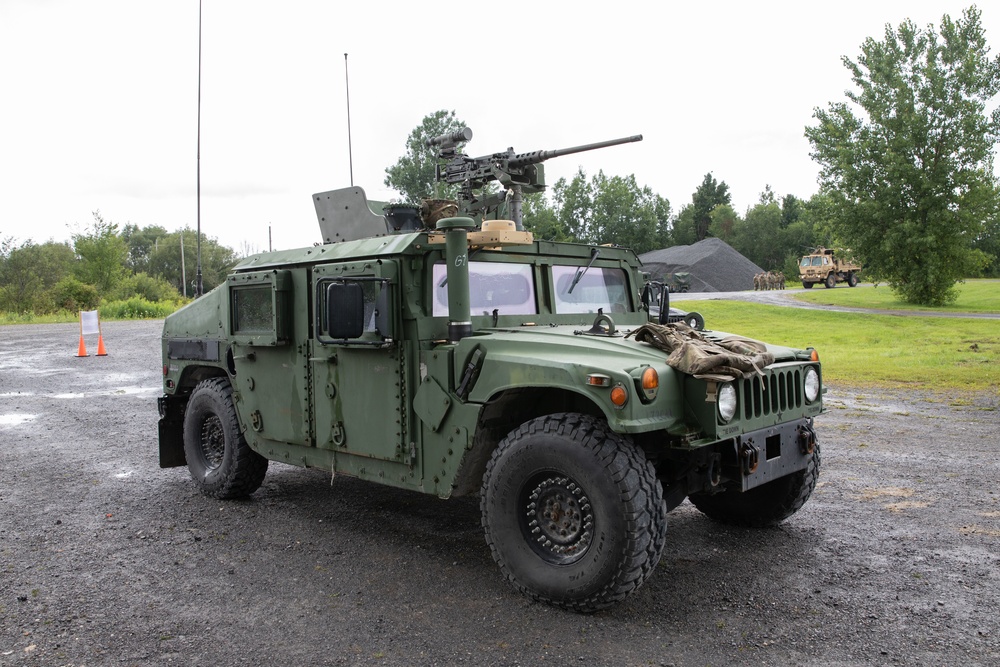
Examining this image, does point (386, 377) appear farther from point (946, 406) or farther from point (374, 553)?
point (946, 406)

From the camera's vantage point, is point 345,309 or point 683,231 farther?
point 683,231

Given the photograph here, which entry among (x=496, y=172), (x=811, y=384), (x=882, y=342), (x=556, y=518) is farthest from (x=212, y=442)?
(x=882, y=342)

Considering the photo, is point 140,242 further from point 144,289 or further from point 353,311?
point 353,311

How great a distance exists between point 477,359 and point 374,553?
57.3 inches

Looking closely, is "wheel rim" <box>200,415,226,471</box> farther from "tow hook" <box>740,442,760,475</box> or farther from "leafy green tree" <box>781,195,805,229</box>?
"leafy green tree" <box>781,195,805,229</box>

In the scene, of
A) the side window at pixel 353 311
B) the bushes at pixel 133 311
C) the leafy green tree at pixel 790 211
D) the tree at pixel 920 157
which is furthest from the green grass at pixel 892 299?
the leafy green tree at pixel 790 211

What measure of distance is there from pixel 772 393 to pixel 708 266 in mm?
38687

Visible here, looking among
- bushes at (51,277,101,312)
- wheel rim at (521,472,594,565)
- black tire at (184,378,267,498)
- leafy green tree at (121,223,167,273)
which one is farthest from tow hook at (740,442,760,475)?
leafy green tree at (121,223,167,273)

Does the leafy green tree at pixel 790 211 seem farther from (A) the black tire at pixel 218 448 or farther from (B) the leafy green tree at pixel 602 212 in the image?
(A) the black tire at pixel 218 448

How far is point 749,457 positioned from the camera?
4.23m

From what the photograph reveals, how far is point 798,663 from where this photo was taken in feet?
11.5

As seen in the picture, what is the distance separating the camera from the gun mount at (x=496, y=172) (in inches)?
256

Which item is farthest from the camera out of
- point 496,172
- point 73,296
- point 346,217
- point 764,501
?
point 73,296

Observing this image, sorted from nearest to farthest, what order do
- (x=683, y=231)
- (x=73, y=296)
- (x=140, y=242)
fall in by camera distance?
(x=73, y=296) < (x=683, y=231) < (x=140, y=242)
